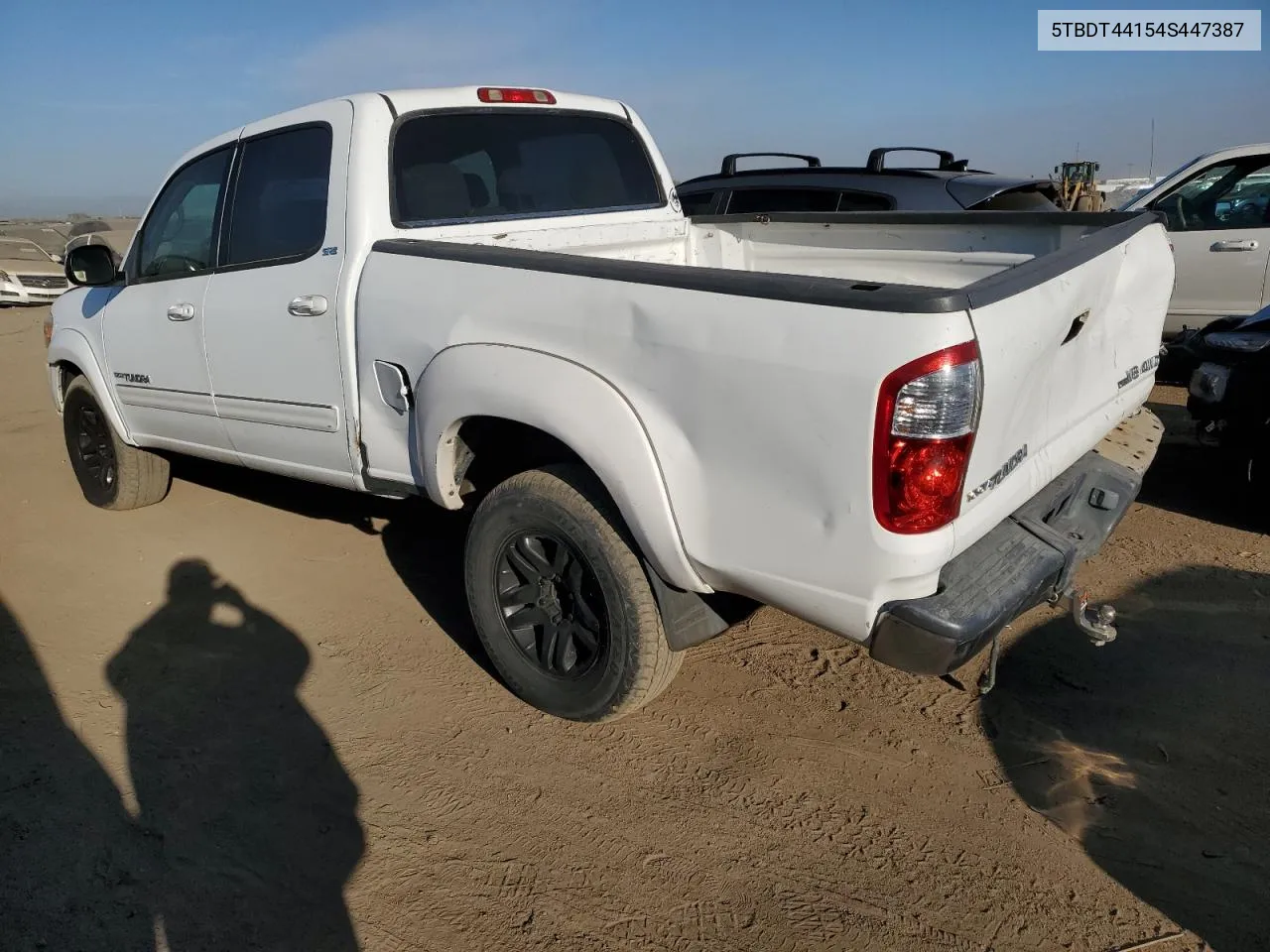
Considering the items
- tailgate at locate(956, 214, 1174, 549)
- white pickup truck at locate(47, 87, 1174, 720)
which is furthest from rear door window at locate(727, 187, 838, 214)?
tailgate at locate(956, 214, 1174, 549)

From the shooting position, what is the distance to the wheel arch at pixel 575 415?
2.54 metres

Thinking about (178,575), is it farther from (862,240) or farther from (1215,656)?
(1215,656)

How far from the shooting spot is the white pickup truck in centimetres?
221

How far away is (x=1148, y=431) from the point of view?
135 inches

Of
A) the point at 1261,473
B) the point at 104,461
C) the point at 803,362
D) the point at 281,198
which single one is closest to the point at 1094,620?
the point at 803,362

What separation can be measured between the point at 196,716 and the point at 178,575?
145 centimetres

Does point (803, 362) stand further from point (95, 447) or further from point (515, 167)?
point (95, 447)

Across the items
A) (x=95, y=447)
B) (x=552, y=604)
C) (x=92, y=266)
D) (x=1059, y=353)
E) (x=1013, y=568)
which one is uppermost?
(x=92, y=266)

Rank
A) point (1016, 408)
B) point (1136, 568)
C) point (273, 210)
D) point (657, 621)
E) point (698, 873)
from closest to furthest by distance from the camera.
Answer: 1. point (1016, 408)
2. point (698, 873)
3. point (657, 621)
4. point (273, 210)
5. point (1136, 568)

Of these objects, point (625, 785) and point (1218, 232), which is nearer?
point (625, 785)

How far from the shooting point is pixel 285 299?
360 centimetres

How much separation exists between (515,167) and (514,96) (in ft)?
0.99

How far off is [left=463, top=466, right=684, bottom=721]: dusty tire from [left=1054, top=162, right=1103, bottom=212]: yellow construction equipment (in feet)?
25.5

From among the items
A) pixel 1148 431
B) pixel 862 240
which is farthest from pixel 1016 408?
pixel 862 240
